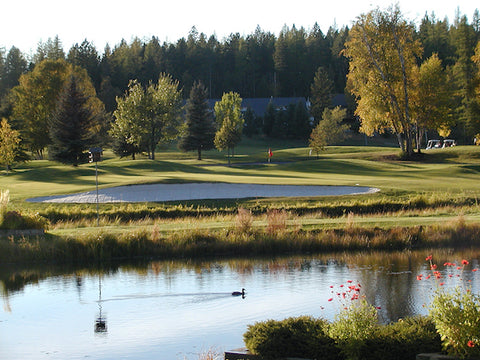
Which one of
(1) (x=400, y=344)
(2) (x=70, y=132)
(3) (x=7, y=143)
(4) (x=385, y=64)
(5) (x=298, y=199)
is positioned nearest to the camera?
(1) (x=400, y=344)

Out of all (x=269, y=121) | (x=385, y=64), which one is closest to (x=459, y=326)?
(x=385, y=64)

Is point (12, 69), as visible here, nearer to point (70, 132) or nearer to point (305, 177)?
point (70, 132)

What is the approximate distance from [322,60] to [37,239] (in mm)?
128818

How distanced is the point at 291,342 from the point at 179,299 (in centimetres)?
807

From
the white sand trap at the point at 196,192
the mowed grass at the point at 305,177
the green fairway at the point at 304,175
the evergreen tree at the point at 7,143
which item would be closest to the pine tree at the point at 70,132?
the evergreen tree at the point at 7,143

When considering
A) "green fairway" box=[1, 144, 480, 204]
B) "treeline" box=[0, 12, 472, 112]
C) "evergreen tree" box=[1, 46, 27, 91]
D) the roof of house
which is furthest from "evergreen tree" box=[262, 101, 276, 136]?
"evergreen tree" box=[1, 46, 27, 91]

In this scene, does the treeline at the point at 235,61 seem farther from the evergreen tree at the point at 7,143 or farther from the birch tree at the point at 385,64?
the birch tree at the point at 385,64

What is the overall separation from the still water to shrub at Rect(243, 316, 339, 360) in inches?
109

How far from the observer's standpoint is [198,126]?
2886 inches

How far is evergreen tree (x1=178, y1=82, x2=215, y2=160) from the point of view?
7312 centimetres

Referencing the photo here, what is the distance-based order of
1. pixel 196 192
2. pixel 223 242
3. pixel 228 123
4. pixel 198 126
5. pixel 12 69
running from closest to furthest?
pixel 223 242
pixel 196 192
pixel 228 123
pixel 198 126
pixel 12 69

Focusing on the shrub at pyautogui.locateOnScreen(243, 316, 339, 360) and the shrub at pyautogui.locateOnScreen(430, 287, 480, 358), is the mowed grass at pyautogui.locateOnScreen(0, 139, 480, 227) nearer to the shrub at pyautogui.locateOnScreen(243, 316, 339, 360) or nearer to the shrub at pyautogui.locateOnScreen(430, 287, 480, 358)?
the shrub at pyautogui.locateOnScreen(243, 316, 339, 360)

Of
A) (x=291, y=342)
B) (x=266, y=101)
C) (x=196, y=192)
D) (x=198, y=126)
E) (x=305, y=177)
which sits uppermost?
(x=266, y=101)

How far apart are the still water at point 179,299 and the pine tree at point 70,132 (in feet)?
115
